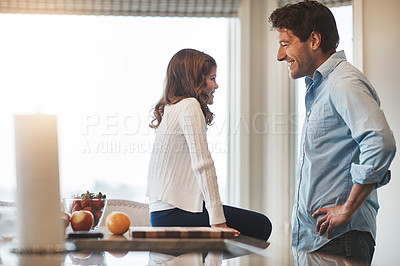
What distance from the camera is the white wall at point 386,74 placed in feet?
12.0

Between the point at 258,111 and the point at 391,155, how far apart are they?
2838 millimetres

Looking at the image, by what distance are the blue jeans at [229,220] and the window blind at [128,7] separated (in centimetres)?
251

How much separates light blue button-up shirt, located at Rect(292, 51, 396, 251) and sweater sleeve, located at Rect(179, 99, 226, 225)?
0.36 meters

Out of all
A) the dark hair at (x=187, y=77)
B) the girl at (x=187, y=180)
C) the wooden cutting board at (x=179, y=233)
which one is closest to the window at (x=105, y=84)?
the dark hair at (x=187, y=77)

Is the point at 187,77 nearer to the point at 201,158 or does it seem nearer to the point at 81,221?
the point at 201,158

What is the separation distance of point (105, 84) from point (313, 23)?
279cm

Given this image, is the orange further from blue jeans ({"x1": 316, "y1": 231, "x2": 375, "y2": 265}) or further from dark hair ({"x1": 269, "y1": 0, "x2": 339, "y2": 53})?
dark hair ({"x1": 269, "y1": 0, "x2": 339, "y2": 53})

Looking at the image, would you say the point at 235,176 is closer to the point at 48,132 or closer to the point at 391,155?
the point at 391,155

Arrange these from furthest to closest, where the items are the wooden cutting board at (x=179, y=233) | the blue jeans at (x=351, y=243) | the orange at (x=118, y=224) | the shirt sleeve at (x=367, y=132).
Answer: the blue jeans at (x=351, y=243)
the shirt sleeve at (x=367, y=132)
the orange at (x=118, y=224)
the wooden cutting board at (x=179, y=233)

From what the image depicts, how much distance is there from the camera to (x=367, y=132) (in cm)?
155

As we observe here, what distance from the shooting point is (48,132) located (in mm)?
882

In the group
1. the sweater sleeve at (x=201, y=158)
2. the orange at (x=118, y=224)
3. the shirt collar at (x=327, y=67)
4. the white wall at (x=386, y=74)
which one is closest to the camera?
the orange at (x=118, y=224)

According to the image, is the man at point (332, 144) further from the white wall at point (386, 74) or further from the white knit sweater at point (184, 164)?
the white wall at point (386, 74)

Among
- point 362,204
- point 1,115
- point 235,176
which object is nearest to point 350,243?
point 362,204
